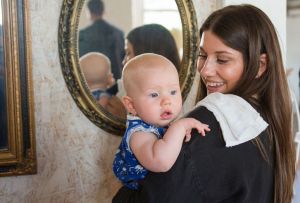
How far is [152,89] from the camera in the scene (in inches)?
38.6

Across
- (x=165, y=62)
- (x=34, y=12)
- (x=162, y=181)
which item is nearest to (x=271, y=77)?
(x=165, y=62)

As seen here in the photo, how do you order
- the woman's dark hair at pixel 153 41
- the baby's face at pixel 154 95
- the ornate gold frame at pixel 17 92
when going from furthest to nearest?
the woman's dark hair at pixel 153 41, the ornate gold frame at pixel 17 92, the baby's face at pixel 154 95

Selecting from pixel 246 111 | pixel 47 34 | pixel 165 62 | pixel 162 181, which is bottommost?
pixel 162 181

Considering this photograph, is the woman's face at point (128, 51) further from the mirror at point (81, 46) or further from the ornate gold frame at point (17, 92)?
the ornate gold frame at point (17, 92)

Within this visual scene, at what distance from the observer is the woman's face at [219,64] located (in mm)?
1008

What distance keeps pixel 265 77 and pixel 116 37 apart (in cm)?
81

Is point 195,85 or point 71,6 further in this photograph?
point 195,85

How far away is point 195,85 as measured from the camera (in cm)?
193

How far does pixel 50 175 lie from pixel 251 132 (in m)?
1.00

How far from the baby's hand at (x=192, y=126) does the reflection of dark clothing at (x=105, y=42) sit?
2.70 ft

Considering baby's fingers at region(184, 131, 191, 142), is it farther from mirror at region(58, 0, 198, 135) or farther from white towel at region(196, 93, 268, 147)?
mirror at region(58, 0, 198, 135)

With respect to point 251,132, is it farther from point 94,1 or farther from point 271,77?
point 94,1

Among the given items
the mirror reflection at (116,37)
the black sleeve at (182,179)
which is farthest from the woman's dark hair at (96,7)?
the black sleeve at (182,179)

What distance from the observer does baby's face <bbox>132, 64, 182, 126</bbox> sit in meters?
0.98
